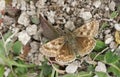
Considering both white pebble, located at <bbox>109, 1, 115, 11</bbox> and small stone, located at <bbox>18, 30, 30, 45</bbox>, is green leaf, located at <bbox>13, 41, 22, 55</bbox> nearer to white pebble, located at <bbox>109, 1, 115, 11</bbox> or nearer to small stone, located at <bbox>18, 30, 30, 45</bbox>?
small stone, located at <bbox>18, 30, 30, 45</bbox>

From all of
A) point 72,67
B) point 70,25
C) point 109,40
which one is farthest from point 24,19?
point 109,40

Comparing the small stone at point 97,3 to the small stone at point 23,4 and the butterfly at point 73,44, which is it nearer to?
the butterfly at point 73,44

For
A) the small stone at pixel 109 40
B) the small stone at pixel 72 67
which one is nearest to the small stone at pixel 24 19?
the small stone at pixel 72 67

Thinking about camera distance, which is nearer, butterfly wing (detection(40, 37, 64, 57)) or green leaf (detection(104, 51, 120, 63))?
butterfly wing (detection(40, 37, 64, 57))

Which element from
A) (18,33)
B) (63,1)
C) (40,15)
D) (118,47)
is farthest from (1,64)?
(118,47)

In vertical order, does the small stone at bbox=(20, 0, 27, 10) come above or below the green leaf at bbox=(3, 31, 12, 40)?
above

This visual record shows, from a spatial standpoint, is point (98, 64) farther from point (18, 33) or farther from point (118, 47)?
point (18, 33)

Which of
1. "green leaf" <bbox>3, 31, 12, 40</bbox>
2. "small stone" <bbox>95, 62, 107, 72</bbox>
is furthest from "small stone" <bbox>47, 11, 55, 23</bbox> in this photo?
"small stone" <bbox>95, 62, 107, 72</bbox>
